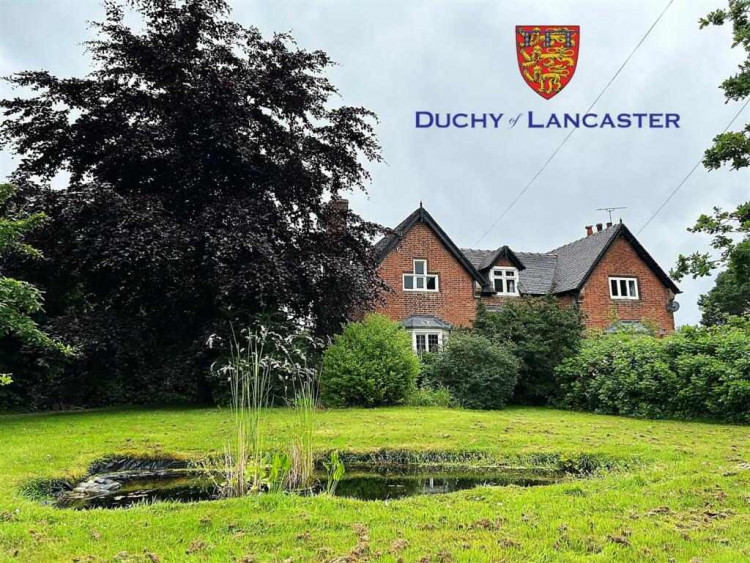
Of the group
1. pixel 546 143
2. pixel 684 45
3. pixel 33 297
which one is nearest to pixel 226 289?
pixel 33 297

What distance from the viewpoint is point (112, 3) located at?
51.0 feet

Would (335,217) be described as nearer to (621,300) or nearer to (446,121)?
(446,121)

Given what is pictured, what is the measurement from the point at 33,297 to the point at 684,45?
14.1m

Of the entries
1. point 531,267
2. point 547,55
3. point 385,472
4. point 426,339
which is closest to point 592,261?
point 531,267

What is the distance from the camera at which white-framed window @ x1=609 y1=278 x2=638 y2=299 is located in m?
26.8

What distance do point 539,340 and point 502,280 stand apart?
7.79 m

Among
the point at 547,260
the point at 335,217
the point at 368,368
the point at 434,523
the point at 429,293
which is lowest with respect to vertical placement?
the point at 434,523

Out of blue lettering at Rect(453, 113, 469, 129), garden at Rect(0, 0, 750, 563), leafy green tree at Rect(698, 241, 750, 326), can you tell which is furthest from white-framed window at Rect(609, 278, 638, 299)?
blue lettering at Rect(453, 113, 469, 129)

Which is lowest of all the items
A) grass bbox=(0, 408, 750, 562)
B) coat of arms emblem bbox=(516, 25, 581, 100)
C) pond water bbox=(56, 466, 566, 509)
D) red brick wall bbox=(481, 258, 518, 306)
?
pond water bbox=(56, 466, 566, 509)

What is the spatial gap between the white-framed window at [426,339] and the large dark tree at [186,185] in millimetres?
7191

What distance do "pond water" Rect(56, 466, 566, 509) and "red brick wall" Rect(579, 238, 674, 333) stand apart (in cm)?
2046

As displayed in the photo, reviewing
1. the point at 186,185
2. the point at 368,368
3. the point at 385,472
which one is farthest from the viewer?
the point at 186,185

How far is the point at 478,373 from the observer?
17.0 metres

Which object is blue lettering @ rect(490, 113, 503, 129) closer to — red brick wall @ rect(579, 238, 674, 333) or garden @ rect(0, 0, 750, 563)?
garden @ rect(0, 0, 750, 563)
